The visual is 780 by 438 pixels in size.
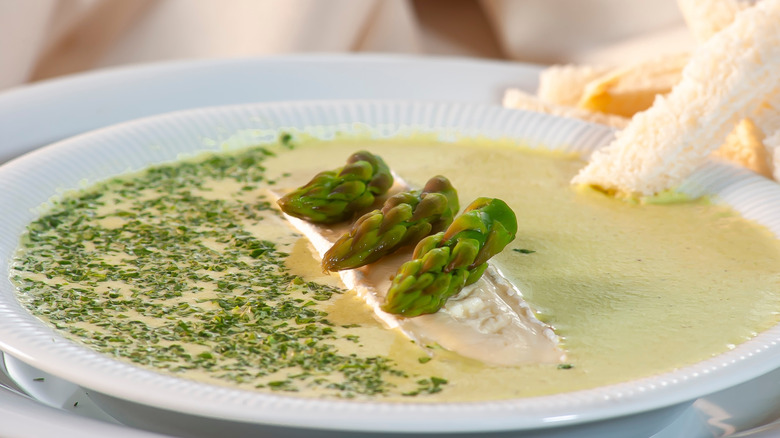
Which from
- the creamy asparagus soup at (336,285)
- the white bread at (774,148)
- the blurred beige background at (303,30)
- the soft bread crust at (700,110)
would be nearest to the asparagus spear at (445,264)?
the creamy asparagus soup at (336,285)

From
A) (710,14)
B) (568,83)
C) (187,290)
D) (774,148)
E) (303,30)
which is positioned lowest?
(303,30)

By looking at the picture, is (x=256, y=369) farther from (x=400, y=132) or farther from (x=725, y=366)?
(x=400, y=132)

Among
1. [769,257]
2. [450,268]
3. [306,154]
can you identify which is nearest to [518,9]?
[306,154]

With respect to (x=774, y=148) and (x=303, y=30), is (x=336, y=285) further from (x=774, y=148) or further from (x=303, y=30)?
(x=303, y=30)

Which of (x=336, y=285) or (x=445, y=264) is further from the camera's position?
(x=336, y=285)

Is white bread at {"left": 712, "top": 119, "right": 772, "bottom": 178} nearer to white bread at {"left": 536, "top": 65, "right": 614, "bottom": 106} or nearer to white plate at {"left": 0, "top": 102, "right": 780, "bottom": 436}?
white plate at {"left": 0, "top": 102, "right": 780, "bottom": 436}

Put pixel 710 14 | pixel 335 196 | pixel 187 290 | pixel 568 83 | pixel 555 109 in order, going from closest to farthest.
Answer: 1. pixel 187 290
2. pixel 335 196
3. pixel 710 14
4. pixel 555 109
5. pixel 568 83

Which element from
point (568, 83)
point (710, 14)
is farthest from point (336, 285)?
point (568, 83)
